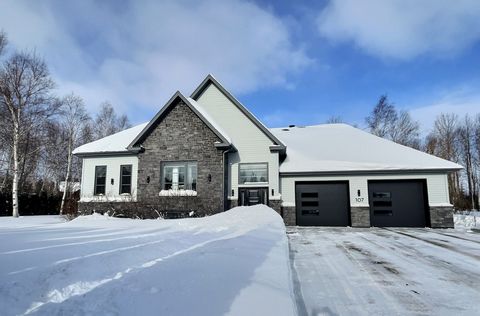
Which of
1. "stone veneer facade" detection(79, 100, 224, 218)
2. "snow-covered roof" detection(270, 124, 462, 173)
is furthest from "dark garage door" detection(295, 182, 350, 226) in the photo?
"stone veneer facade" detection(79, 100, 224, 218)

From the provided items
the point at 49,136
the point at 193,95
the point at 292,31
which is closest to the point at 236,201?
the point at 193,95

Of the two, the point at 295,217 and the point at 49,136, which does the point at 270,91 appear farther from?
the point at 49,136

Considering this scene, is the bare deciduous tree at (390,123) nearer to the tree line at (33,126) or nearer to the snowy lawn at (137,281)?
the tree line at (33,126)

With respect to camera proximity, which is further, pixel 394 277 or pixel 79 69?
pixel 79 69

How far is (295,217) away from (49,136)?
2237 cm

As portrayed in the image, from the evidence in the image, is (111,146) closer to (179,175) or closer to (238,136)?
(179,175)

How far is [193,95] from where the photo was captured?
16.2m

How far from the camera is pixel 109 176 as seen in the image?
1540 centimetres

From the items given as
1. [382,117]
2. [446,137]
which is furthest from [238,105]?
[446,137]

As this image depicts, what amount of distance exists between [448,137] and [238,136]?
30.5 metres

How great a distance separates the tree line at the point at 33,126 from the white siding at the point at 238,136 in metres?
11.2

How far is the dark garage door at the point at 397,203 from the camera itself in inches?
558

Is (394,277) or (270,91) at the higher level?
(270,91)

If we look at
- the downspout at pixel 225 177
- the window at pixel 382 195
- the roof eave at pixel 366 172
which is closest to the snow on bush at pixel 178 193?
the downspout at pixel 225 177
